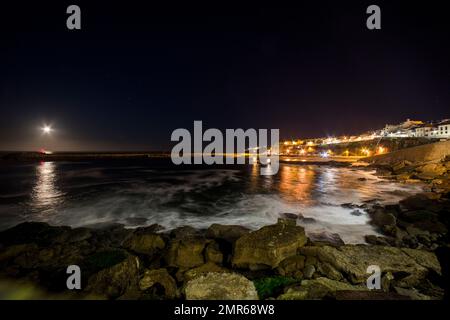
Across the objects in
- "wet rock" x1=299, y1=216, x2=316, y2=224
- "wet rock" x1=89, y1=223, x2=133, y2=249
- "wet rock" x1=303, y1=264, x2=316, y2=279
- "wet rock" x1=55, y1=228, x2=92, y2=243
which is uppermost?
"wet rock" x1=303, y1=264, x2=316, y2=279

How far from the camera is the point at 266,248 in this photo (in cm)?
613

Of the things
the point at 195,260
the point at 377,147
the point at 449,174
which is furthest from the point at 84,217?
the point at 377,147

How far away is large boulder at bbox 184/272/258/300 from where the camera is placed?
14.5 feet

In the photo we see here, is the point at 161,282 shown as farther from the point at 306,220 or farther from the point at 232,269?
the point at 306,220

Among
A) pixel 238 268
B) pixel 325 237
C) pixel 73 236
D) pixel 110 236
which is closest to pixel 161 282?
pixel 238 268

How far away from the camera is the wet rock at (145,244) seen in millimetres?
7570

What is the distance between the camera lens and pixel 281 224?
731cm

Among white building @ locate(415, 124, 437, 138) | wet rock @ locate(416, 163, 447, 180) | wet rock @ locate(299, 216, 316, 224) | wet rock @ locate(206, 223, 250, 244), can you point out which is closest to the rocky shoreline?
wet rock @ locate(206, 223, 250, 244)

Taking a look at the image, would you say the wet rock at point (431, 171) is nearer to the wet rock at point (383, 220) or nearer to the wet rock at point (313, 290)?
the wet rock at point (383, 220)

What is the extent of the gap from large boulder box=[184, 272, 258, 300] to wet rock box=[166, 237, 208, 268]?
5.72 feet

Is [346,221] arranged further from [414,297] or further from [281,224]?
[414,297]

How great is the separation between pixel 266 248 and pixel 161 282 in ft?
9.07

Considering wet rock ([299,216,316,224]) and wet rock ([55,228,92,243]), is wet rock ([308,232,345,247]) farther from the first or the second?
wet rock ([55,228,92,243])
